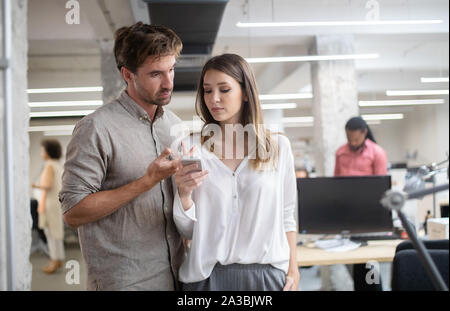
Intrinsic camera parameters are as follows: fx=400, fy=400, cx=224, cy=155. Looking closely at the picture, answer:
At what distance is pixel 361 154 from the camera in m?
2.55

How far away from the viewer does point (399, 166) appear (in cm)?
694

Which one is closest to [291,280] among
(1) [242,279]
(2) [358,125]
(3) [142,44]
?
(1) [242,279]

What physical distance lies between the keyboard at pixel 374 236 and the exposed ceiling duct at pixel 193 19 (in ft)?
4.37

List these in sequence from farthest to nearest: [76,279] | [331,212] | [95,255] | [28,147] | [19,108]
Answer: [331,212] < [28,147] < [19,108] < [76,279] < [95,255]

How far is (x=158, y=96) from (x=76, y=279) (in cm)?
72

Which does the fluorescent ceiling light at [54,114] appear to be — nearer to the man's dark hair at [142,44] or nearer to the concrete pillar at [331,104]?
the man's dark hair at [142,44]

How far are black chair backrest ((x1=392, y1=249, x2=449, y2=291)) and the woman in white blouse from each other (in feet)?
0.98

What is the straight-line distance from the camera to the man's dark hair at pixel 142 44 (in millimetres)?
1079

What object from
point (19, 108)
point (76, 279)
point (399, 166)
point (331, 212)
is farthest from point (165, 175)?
point (399, 166)

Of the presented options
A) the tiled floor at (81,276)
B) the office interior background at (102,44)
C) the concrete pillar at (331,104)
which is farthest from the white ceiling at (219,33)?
the concrete pillar at (331,104)

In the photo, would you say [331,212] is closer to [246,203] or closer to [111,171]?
[246,203]

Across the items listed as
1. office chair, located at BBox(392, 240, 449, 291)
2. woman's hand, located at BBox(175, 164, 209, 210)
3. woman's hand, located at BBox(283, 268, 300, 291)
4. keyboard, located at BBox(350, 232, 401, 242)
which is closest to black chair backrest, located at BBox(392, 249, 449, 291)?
office chair, located at BBox(392, 240, 449, 291)

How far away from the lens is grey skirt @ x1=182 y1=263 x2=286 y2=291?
1.08 metres

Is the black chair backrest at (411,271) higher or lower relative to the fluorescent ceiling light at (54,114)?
lower
